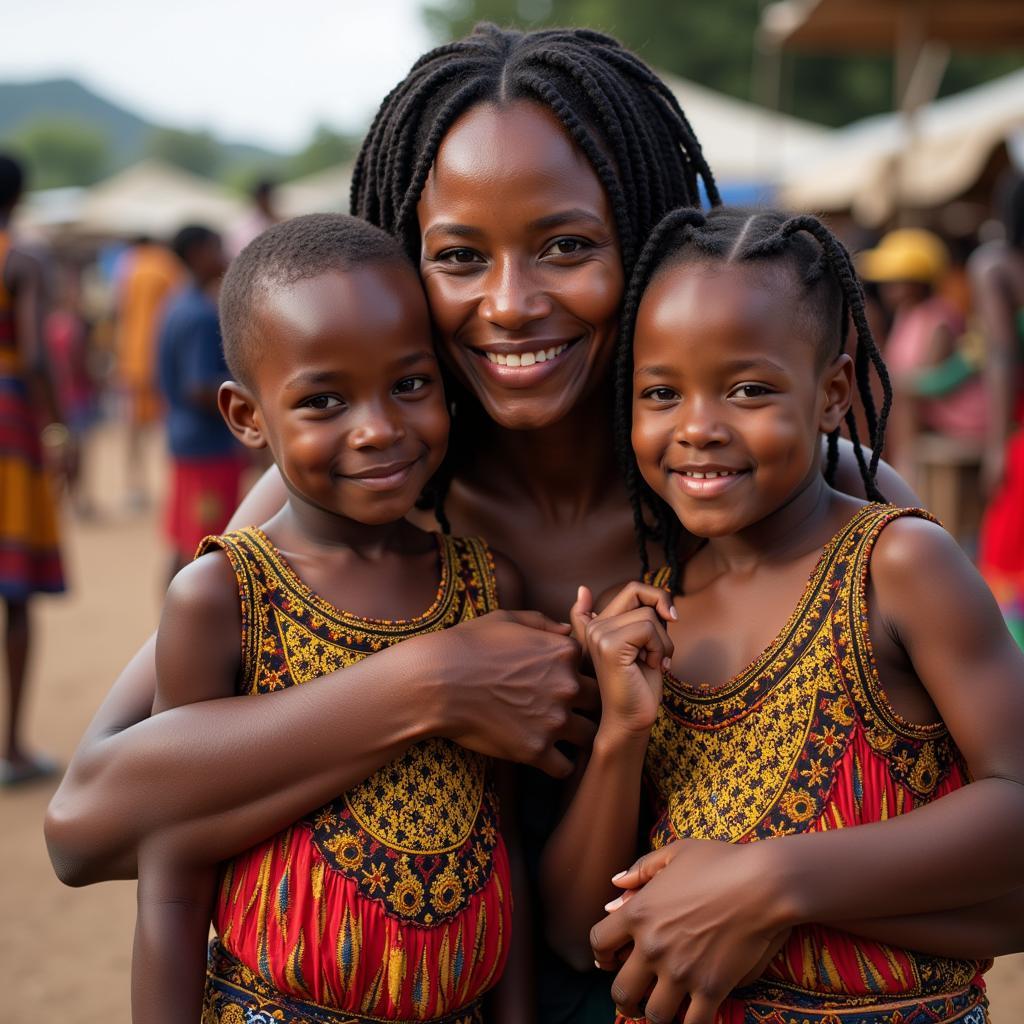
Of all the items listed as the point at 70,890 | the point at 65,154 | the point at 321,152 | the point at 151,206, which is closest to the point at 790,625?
the point at 70,890

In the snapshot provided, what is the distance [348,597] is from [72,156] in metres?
101

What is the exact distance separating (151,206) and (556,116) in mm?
20674

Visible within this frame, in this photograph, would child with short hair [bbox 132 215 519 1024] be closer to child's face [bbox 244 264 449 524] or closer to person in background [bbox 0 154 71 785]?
child's face [bbox 244 264 449 524]

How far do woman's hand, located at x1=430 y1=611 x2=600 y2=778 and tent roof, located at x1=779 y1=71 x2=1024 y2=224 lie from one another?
716 centimetres

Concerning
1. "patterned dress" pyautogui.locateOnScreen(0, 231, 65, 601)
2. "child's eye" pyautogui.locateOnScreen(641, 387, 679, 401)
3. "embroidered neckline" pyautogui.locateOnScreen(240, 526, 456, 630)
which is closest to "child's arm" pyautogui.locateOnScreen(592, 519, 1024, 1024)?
"child's eye" pyautogui.locateOnScreen(641, 387, 679, 401)

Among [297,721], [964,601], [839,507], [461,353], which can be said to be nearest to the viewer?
[964,601]

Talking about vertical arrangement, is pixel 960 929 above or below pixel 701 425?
below

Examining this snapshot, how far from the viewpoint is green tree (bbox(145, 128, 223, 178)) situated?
98.2 m

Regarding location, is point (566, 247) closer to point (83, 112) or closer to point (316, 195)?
point (316, 195)

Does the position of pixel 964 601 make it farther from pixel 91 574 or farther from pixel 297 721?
pixel 91 574

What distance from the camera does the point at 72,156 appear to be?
9300cm

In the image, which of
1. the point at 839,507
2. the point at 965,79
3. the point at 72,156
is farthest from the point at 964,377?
the point at 72,156

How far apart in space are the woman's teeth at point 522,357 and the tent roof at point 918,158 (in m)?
6.91

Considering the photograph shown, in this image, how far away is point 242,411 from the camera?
1966 mm
